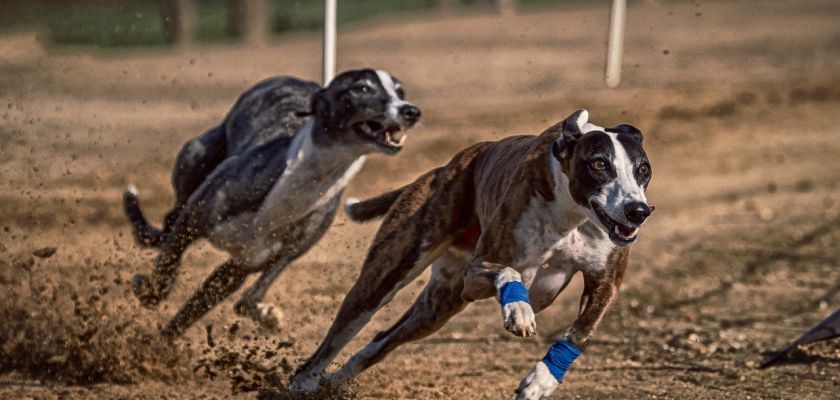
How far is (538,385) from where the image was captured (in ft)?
13.7

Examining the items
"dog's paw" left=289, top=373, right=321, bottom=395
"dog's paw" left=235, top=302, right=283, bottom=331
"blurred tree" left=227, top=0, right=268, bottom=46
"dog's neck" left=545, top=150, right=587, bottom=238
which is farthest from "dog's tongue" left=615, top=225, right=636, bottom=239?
"blurred tree" left=227, top=0, right=268, bottom=46

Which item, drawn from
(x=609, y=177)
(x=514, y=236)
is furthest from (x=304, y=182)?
(x=609, y=177)

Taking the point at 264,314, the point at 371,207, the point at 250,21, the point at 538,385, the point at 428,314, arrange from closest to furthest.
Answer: the point at 538,385 → the point at 428,314 → the point at 371,207 → the point at 264,314 → the point at 250,21

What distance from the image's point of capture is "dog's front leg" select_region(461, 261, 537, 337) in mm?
3988

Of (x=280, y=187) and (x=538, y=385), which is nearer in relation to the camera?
(x=538, y=385)

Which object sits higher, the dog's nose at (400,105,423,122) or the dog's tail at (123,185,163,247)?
the dog's nose at (400,105,423,122)

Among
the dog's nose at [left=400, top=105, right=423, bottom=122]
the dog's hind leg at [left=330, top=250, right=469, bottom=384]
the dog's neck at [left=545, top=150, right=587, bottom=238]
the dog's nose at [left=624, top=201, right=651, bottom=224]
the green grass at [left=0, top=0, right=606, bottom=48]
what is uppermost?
the dog's nose at [left=624, top=201, right=651, bottom=224]

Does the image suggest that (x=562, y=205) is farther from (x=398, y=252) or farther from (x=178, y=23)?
(x=178, y=23)

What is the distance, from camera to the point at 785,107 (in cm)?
1346

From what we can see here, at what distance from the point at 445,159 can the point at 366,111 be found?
16.1 ft

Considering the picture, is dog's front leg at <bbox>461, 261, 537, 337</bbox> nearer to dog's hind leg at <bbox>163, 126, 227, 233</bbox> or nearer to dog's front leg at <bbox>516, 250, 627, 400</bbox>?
dog's front leg at <bbox>516, 250, 627, 400</bbox>

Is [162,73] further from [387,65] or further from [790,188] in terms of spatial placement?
[790,188]

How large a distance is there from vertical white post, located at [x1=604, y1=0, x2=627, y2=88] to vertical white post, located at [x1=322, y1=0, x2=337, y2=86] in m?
4.20

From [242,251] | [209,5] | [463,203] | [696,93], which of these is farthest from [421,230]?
[209,5]
